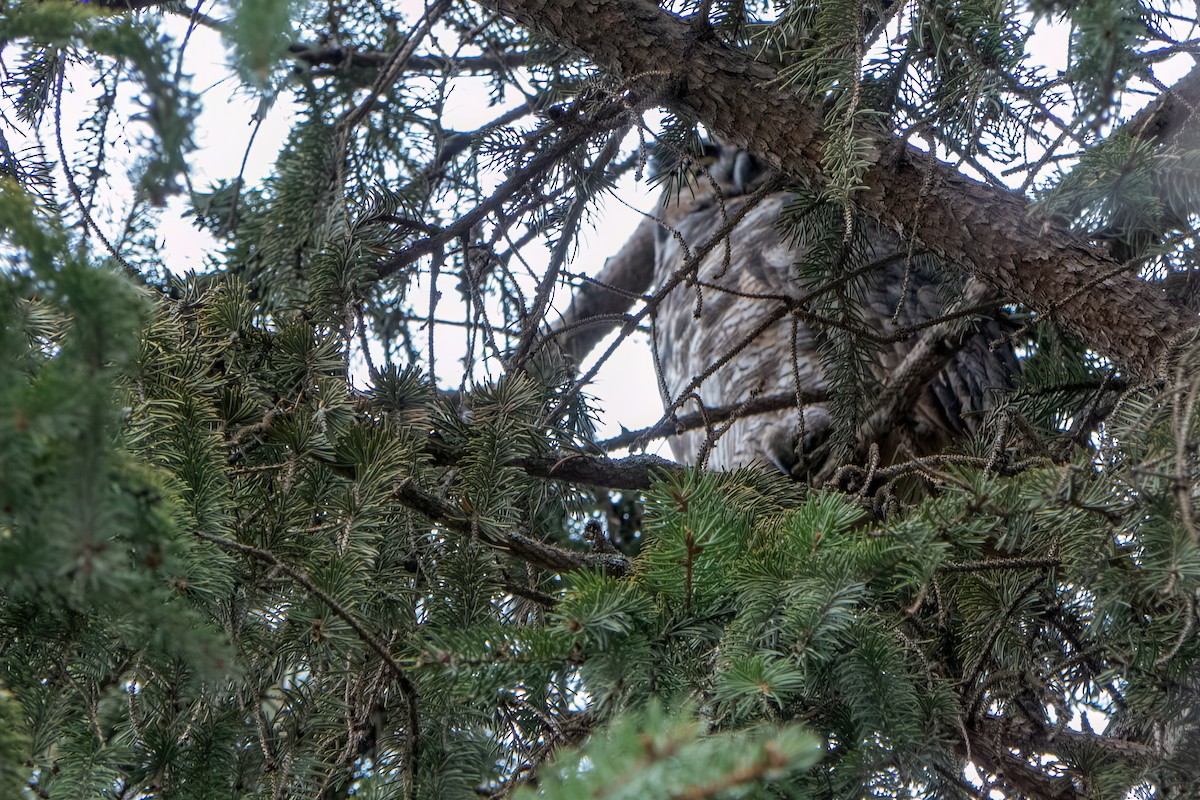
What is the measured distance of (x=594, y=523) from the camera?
4.40 ft

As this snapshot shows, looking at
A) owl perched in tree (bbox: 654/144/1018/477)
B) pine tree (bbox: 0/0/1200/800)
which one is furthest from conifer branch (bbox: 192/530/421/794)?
owl perched in tree (bbox: 654/144/1018/477)

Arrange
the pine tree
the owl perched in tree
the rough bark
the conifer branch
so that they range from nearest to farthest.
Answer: the pine tree, the conifer branch, the rough bark, the owl perched in tree

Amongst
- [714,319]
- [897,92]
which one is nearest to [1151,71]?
[897,92]

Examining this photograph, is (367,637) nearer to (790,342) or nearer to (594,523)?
(594,523)

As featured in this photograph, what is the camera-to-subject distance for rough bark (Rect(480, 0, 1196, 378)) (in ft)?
4.03

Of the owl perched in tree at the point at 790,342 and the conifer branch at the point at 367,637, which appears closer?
the conifer branch at the point at 367,637

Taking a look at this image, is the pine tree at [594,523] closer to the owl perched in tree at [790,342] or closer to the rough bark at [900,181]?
the rough bark at [900,181]

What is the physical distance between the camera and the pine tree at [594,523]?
61 centimetres

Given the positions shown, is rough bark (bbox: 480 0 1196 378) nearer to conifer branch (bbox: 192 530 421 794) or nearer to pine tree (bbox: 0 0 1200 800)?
pine tree (bbox: 0 0 1200 800)

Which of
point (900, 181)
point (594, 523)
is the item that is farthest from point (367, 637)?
point (900, 181)

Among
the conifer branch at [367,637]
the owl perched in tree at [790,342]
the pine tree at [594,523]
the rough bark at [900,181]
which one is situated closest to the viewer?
the pine tree at [594,523]

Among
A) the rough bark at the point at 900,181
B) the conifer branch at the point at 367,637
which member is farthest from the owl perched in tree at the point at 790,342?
the conifer branch at the point at 367,637

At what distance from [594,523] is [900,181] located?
0.62 meters

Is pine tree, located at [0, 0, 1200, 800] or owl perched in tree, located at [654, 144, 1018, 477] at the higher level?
owl perched in tree, located at [654, 144, 1018, 477]
